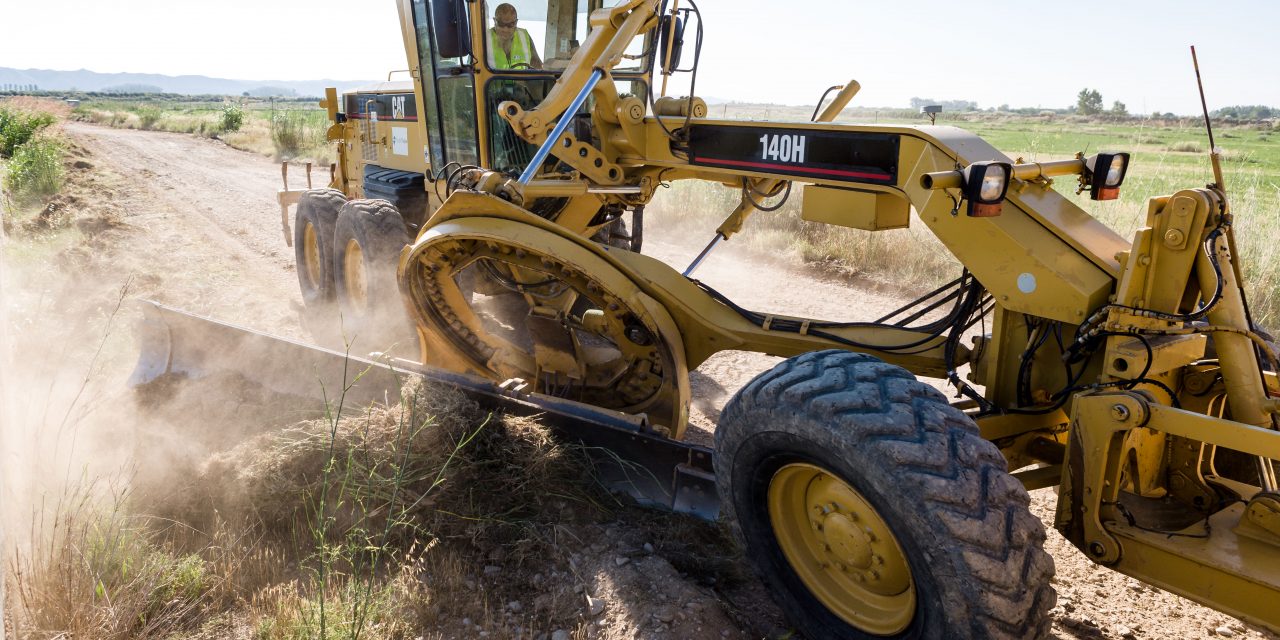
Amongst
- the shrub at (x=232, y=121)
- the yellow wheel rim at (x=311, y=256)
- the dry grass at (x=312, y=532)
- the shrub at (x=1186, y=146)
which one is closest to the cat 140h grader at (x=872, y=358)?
the dry grass at (x=312, y=532)

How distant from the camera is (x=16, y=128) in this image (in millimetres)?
20406

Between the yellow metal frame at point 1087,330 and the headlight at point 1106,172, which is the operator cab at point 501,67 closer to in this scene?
the yellow metal frame at point 1087,330

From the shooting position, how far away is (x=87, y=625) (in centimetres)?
329

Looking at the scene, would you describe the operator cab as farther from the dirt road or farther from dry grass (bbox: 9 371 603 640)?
the dirt road

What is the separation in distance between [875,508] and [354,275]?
508 cm

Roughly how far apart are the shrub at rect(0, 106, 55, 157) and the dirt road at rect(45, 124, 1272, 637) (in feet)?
11.4

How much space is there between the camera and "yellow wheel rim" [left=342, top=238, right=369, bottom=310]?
668 cm

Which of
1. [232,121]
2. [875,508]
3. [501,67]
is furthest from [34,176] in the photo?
[232,121]

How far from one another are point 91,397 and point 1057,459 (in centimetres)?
552

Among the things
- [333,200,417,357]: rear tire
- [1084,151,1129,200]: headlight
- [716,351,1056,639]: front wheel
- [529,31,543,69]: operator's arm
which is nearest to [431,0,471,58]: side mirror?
[529,31,543,69]: operator's arm

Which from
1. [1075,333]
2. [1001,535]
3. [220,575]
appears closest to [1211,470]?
[1075,333]

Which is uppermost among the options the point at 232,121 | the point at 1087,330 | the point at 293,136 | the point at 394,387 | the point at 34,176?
the point at 232,121

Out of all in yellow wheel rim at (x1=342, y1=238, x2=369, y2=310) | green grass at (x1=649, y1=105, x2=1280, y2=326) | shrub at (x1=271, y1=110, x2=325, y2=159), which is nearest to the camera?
yellow wheel rim at (x1=342, y1=238, x2=369, y2=310)

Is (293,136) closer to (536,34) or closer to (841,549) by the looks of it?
(536,34)
